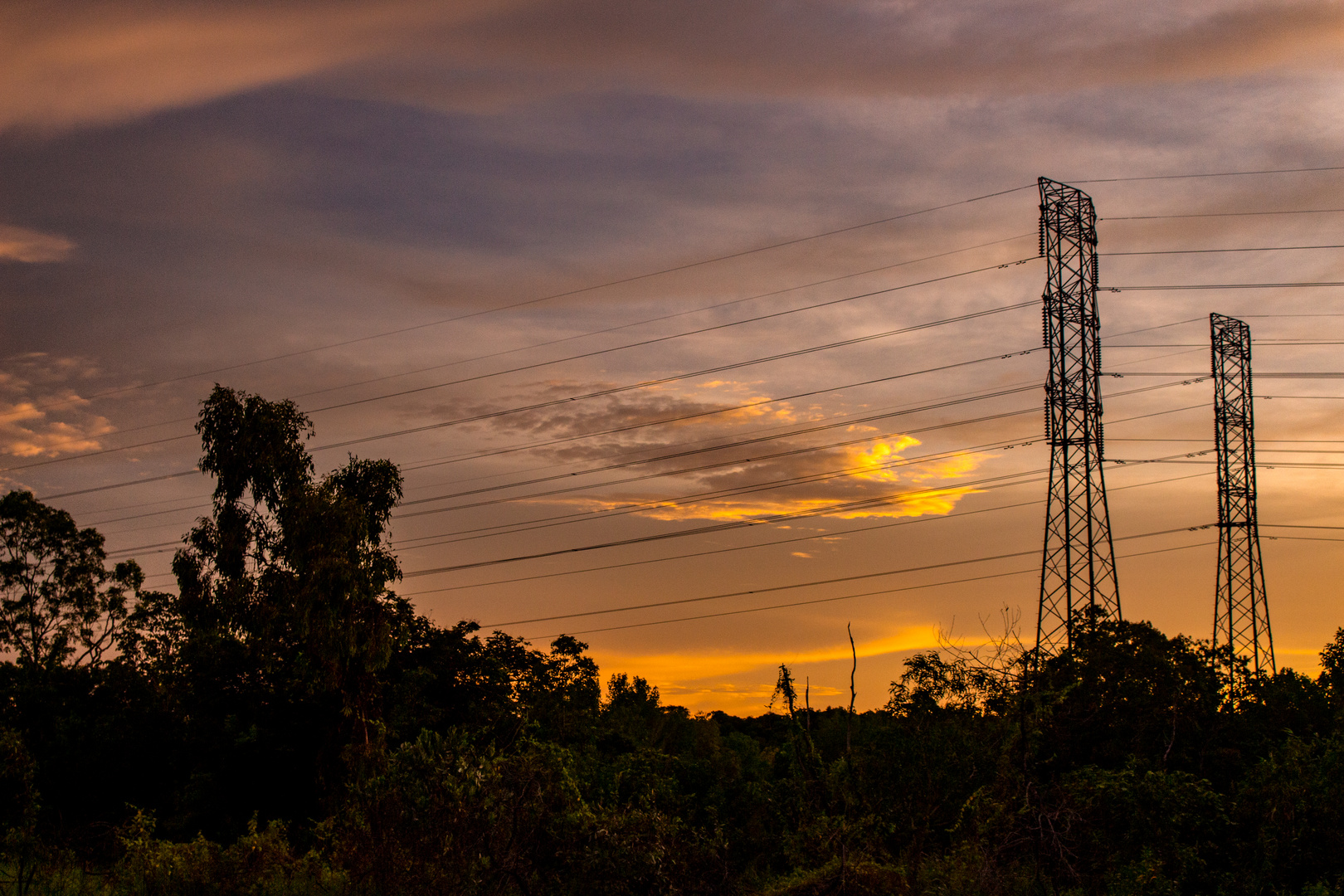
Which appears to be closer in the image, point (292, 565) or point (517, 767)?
point (517, 767)

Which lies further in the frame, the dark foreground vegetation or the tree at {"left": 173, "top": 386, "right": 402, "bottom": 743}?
the tree at {"left": 173, "top": 386, "right": 402, "bottom": 743}

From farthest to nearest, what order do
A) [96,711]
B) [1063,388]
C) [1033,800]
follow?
1. [96,711]
2. [1063,388]
3. [1033,800]

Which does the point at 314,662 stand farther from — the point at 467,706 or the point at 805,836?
the point at 805,836

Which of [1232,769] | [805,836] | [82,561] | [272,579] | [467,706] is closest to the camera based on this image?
[805,836]

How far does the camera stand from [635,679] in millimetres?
79625

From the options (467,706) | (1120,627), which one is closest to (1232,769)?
(1120,627)

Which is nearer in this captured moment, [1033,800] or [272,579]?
[1033,800]

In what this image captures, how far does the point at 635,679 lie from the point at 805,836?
55.0 meters

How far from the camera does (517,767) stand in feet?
74.9

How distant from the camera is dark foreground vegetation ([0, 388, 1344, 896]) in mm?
22609

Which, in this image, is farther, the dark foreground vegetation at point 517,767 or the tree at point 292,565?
the tree at point 292,565

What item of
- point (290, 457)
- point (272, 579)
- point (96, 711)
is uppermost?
point (290, 457)

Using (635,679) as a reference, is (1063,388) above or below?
above

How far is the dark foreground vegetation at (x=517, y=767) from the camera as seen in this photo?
22.6 m
